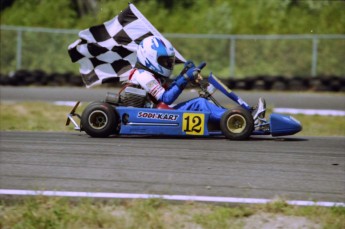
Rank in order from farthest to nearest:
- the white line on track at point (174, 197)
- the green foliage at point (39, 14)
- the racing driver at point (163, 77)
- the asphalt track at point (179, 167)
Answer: the green foliage at point (39, 14) → the racing driver at point (163, 77) → the asphalt track at point (179, 167) → the white line on track at point (174, 197)

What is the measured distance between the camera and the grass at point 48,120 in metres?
10.5

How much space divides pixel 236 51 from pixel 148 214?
1495 cm

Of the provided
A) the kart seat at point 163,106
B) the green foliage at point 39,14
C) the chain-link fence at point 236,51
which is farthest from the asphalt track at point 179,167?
the green foliage at point 39,14

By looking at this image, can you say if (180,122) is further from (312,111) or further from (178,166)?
(312,111)

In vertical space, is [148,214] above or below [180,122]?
below

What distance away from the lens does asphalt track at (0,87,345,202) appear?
4.98m

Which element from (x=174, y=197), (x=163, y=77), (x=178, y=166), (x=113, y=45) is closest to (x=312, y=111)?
(x=113, y=45)

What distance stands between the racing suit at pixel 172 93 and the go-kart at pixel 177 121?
0.25ft

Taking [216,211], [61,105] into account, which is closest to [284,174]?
[216,211]

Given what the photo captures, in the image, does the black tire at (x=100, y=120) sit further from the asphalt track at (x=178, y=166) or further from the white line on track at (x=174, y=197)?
the white line on track at (x=174, y=197)

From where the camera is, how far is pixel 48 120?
11812mm

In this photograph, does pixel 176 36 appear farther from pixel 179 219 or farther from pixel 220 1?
pixel 179 219

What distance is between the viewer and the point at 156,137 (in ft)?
25.0

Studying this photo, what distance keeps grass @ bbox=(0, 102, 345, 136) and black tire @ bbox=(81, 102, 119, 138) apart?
8.80 ft
